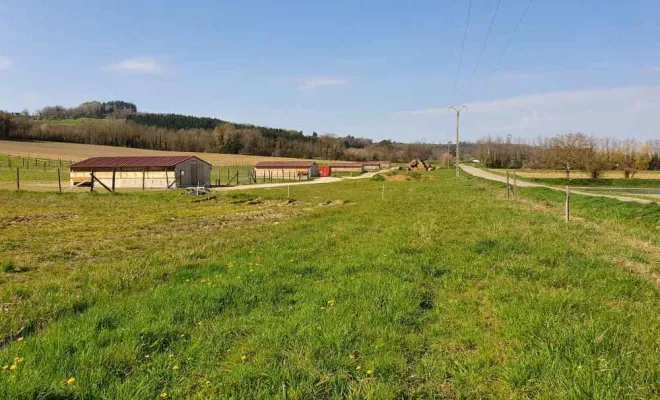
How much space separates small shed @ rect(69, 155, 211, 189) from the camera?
49.3m

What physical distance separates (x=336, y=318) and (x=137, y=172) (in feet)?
163

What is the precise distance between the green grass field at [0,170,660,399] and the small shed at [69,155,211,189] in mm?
38080

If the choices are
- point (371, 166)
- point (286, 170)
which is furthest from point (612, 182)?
point (371, 166)

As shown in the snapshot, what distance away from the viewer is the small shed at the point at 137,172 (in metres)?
49.3

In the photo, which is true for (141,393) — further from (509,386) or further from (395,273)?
(395,273)

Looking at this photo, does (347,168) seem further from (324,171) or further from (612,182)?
(612,182)

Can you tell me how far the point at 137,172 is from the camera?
49875 millimetres

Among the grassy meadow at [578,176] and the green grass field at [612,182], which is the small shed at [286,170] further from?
the green grass field at [612,182]

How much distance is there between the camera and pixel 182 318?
19.7 ft

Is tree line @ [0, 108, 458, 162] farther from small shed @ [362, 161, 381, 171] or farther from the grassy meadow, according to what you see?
the grassy meadow

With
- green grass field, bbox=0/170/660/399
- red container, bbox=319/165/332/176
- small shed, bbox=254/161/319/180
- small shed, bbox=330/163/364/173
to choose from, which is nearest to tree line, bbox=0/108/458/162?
small shed, bbox=330/163/364/173

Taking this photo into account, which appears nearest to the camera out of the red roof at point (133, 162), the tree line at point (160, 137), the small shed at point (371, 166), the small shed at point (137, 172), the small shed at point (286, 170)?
the small shed at point (137, 172)

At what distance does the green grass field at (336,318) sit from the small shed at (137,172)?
38.1 meters

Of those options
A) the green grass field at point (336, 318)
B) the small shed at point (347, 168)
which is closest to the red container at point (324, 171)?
the small shed at point (347, 168)
